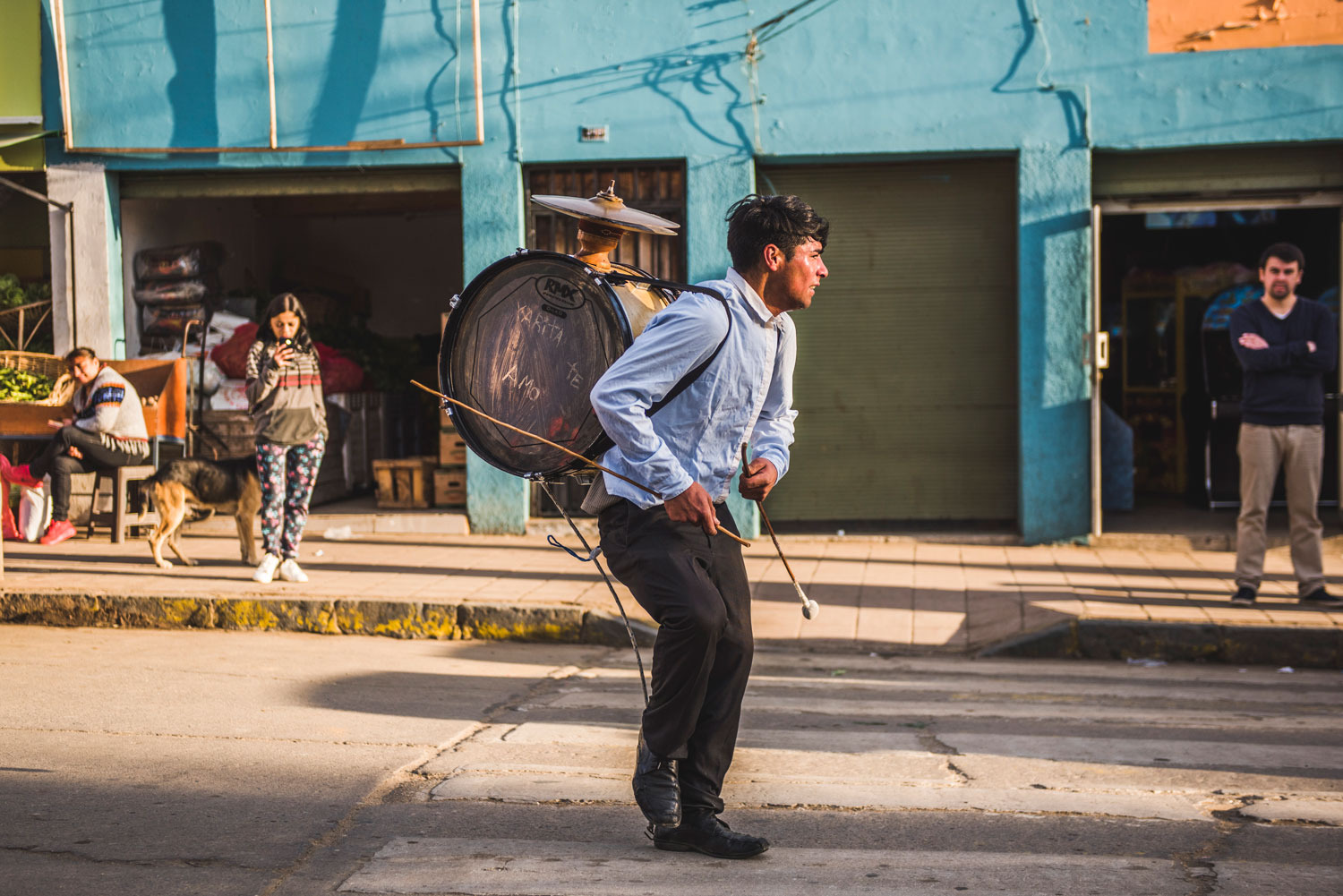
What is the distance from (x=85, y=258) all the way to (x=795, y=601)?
7169 millimetres

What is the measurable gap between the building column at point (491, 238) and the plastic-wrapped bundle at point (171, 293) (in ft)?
9.46

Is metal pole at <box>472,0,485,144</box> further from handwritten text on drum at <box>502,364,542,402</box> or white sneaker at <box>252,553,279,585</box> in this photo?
handwritten text on drum at <box>502,364,542,402</box>

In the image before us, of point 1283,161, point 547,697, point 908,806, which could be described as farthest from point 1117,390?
point 908,806

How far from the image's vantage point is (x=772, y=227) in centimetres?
372

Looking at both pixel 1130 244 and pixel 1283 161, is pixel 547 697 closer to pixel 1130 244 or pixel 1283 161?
pixel 1283 161

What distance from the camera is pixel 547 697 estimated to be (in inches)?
241

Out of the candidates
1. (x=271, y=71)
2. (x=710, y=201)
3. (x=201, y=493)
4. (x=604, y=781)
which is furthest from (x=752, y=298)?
(x=271, y=71)

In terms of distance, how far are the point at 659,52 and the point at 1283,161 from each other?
5.10 m

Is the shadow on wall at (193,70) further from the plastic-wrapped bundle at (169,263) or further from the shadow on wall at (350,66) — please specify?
the plastic-wrapped bundle at (169,263)

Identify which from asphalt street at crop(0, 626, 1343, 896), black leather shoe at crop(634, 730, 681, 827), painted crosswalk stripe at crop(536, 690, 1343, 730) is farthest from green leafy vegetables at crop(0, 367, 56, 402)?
black leather shoe at crop(634, 730, 681, 827)

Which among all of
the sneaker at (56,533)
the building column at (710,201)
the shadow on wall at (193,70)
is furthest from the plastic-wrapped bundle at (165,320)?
the building column at (710,201)

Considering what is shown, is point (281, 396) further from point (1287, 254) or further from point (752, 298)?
point (1287, 254)

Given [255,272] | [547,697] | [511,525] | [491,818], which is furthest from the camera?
[255,272]

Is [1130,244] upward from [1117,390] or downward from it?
upward
